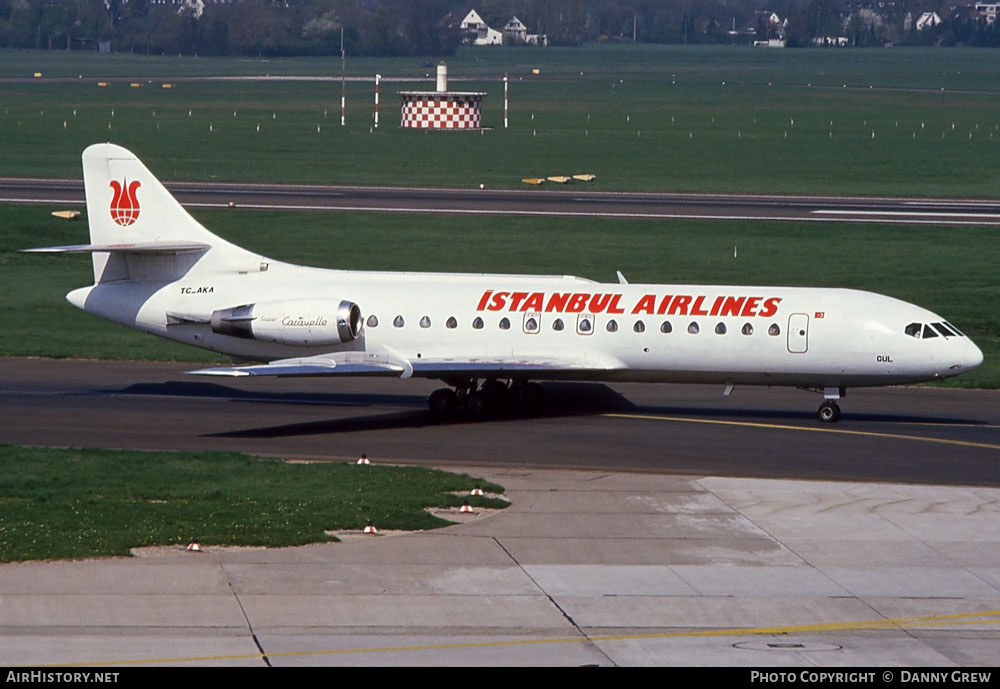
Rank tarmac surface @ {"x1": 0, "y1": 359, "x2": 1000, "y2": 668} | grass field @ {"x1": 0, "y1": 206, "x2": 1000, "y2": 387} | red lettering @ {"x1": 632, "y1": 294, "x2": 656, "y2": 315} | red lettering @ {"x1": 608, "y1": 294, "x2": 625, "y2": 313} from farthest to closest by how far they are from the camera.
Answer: grass field @ {"x1": 0, "y1": 206, "x2": 1000, "y2": 387} → red lettering @ {"x1": 608, "y1": 294, "x2": 625, "y2": 313} → red lettering @ {"x1": 632, "y1": 294, "x2": 656, "y2": 315} → tarmac surface @ {"x1": 0, "y1": 359, "x2": 1000, "y2": 668}

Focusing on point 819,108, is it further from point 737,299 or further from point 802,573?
point 802,573

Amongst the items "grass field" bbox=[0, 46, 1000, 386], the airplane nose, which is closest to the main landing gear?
the airplane nose

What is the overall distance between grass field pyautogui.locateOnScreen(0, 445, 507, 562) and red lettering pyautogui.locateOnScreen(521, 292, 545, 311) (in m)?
7.78

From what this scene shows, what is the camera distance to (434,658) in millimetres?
21047

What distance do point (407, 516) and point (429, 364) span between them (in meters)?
10.4

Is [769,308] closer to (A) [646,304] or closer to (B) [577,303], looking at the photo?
(A) [646,304]

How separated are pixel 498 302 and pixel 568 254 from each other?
26052mm

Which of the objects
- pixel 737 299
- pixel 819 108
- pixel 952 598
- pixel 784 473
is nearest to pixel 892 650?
pixel 952 598

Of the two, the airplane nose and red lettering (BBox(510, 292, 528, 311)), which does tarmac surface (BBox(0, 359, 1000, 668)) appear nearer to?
the airplane nose

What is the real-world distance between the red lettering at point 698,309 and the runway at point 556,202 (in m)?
36.3

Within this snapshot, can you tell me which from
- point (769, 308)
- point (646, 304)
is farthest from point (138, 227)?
point (769, 308)

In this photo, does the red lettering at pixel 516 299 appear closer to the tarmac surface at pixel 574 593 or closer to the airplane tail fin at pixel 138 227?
the airplane tail fin at pixel 138 227

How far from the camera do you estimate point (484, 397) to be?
134 ft

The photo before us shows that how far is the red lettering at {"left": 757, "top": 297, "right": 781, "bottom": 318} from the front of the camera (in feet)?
128
